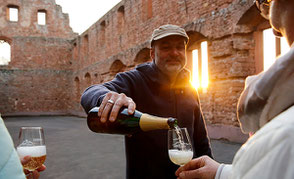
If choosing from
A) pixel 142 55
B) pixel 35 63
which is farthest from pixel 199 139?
pixel 35 63

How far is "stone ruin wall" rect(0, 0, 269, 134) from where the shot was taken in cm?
654

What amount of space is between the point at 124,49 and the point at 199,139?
428 inches

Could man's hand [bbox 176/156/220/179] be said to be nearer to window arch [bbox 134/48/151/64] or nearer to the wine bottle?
the wine bottle

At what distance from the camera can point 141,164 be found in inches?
70.5

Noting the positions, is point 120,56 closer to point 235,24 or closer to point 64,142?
point 64,142

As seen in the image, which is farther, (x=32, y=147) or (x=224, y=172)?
(x=32, y=147)

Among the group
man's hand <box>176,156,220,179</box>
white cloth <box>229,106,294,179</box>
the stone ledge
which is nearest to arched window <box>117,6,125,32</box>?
the stone ledge

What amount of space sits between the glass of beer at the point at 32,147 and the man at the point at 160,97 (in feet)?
1.25

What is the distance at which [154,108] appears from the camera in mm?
1941

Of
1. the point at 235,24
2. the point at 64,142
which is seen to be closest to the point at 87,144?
the point at 64,142

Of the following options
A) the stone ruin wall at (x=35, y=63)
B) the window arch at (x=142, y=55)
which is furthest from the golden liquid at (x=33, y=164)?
the stone ruin wall at (x=35, y=63)

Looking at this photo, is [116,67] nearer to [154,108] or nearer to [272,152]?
[154,108]

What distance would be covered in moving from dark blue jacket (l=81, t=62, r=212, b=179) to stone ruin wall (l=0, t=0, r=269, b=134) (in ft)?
15.7

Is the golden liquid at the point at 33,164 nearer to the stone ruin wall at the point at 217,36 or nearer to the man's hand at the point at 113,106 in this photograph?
the man's hand at the point at 113,106
